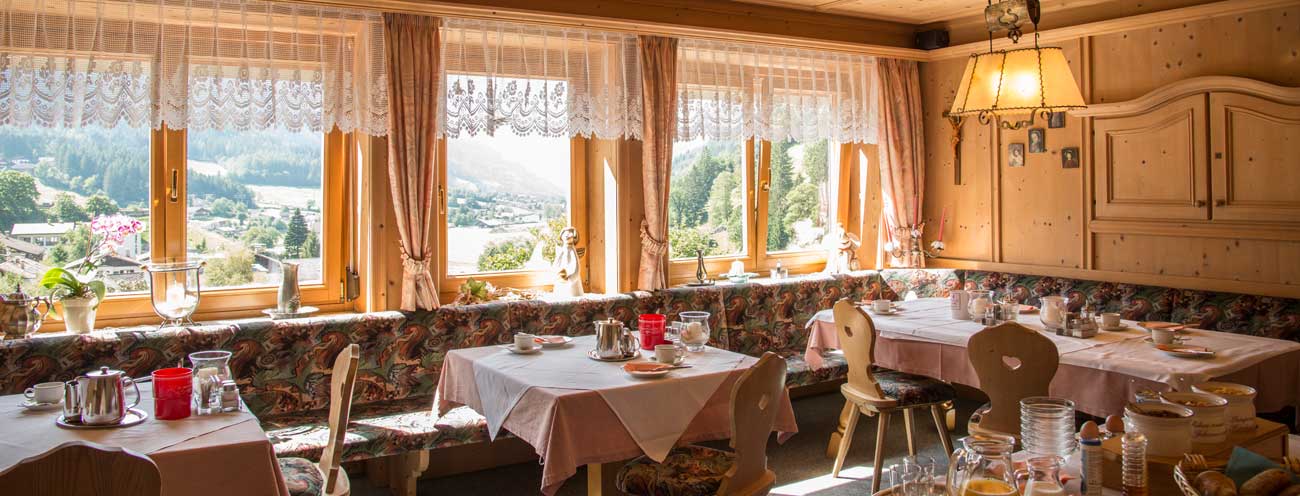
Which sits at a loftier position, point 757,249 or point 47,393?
point 757,249

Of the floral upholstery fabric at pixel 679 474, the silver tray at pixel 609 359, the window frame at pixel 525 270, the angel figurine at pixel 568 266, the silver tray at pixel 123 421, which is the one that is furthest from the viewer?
the angel figurine at pixel 568 266

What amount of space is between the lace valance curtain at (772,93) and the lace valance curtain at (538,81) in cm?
39

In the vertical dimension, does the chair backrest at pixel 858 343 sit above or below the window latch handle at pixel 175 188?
below

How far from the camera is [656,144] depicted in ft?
16.6

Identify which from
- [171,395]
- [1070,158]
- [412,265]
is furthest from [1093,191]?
[171,395]

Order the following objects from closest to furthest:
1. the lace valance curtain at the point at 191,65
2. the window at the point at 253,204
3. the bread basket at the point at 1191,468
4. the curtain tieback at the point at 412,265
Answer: the bread basket at the point at 1191,468 < the lace valance curtain at the point at 191,65 < the window at the point at 253,204 < the curtain tieback at the point at 412,265

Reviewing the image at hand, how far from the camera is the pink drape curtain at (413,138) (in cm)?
432

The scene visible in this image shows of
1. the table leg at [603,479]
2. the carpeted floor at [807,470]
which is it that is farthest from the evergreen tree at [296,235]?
the table leg at [603,479]

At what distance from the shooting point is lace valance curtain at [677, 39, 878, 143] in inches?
207

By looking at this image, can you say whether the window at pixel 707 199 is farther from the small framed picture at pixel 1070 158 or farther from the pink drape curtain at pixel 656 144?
the small framed picture at pixel 1070 158

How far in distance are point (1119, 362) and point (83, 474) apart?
3.16 metres

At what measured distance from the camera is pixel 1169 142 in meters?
4.86

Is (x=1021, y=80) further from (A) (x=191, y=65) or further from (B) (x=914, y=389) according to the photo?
(A) (x=191, y=65)

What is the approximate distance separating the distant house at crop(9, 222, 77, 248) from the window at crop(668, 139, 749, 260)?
2.93 metres
